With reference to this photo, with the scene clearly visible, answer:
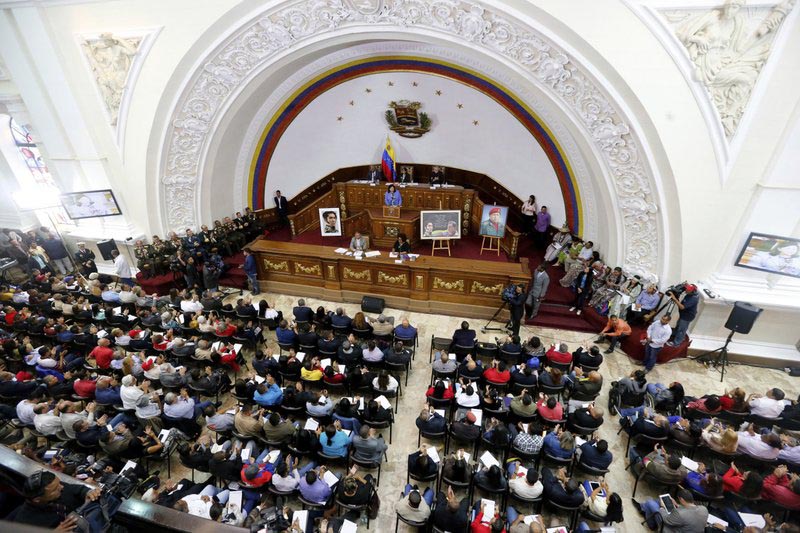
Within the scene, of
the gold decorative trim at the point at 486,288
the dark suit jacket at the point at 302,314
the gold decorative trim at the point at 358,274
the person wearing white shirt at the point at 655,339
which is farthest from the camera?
the gold decorative trim at the point at 358,274

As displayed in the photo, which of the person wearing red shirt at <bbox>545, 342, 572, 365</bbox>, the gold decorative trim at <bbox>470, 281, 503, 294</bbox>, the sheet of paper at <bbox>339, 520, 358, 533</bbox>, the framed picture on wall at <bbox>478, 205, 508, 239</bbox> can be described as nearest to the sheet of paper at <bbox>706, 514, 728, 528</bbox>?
the person wearing red shirt at <bbox>545, 342, 572, 365</bbox>

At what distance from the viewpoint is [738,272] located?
7.31m

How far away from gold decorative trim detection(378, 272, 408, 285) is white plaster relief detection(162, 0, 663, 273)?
4.79 m

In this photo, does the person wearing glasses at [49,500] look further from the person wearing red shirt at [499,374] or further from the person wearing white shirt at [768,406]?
the person wearing white shirt at [768,406]

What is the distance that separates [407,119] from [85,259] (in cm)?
1011

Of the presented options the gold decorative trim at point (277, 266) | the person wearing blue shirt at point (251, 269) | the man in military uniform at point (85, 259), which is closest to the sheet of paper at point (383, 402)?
the gold decorative trim at point (277, 266)

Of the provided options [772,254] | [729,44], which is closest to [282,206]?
[729,44]

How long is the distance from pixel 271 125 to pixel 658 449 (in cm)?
1253

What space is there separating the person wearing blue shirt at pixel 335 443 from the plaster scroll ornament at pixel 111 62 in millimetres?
9344

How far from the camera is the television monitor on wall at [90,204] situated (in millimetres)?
9984

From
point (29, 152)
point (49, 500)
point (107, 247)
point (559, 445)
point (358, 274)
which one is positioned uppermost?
point (29, 152)

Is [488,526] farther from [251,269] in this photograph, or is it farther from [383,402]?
[251,269]

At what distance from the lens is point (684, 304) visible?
23.6 ft

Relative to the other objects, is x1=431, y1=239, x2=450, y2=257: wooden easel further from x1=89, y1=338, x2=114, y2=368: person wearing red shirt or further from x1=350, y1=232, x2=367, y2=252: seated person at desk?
x1=89, y1=338, x2=114, y2=368: person wearing red shirt
